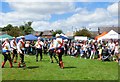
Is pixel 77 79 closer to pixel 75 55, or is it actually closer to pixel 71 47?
pixel 75 55

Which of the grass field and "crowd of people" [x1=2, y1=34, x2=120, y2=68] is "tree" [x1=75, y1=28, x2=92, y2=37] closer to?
"crowd of people" [x1=2, y1=34, x2=120, y2=68]

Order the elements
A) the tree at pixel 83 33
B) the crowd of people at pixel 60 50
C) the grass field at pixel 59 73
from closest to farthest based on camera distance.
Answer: the grass field at pixel 59 73 < the crowd of people at pixel 60 50 < the tree at pixel 83 33

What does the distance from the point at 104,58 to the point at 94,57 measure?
153 inches

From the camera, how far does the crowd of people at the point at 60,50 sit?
54.0 feet

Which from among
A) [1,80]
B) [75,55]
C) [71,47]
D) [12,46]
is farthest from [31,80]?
[71,47]

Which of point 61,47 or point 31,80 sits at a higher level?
point 61,47

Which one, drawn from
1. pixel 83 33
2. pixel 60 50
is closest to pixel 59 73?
pixel 60 50

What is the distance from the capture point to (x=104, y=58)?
78.3ft

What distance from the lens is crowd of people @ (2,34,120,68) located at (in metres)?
16.5

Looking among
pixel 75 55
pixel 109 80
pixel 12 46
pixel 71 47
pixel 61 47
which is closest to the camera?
pixel 109 80

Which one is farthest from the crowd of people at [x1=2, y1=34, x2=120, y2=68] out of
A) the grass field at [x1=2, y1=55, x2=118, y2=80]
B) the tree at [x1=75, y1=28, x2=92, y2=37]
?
the tree at [x1=75, y1=28, x2=92, y2=37]

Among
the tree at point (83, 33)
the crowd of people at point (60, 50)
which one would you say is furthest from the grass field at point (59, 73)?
the tree at point (83, 33)

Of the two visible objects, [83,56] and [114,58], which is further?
[83,56]

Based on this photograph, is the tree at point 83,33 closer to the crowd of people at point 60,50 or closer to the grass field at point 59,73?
the crowd of people at point 60,50
